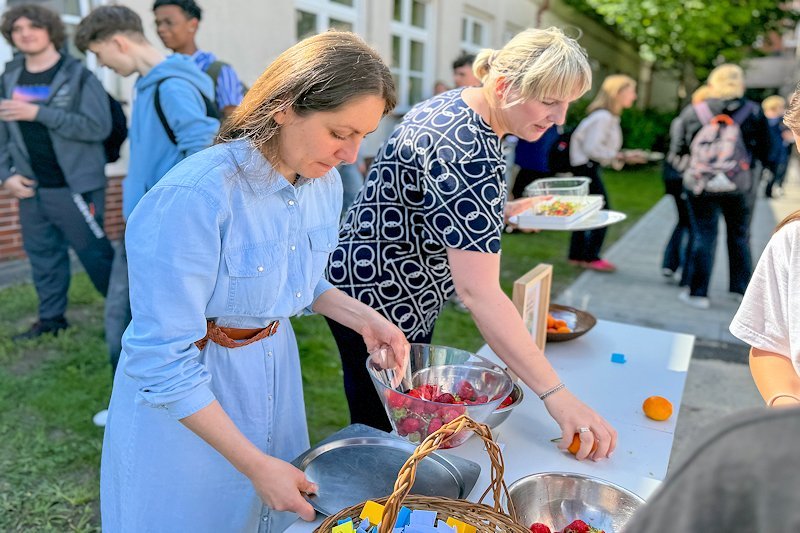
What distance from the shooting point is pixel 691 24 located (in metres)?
16.4

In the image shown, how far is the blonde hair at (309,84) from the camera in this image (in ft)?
3.72

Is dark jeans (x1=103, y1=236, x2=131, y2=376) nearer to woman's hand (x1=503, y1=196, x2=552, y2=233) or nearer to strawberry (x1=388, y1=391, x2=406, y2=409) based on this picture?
woman's hand (x1=503, y1=196, x2=552, y2=233)

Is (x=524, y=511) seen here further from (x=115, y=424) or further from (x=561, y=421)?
(x=115, y=424)

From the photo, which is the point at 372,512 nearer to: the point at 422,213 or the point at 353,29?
the point at 422,213

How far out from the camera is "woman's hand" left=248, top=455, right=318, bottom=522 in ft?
3.63

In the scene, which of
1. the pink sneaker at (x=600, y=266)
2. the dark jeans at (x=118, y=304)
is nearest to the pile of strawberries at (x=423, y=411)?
the dark jeans at (x=118, y=304)

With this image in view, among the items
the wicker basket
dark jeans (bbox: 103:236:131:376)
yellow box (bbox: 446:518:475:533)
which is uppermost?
the wicker basket

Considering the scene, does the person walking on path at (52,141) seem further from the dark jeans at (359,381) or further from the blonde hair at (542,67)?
the blonde hair at (542,67)

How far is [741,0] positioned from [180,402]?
20.4m

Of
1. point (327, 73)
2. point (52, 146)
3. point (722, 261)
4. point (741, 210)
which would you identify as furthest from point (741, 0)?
point (327, 73)

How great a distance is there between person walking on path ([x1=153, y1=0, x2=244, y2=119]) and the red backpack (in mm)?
3414

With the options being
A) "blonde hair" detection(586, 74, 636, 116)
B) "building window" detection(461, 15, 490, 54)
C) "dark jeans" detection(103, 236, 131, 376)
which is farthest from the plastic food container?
"building window" detection(461, 15, 490, 54)

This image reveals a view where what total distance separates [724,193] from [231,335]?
15.1ft

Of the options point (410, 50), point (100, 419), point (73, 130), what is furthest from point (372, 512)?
point (410, 50)
